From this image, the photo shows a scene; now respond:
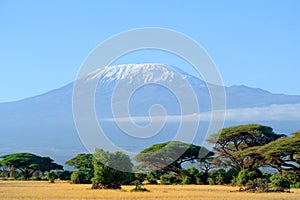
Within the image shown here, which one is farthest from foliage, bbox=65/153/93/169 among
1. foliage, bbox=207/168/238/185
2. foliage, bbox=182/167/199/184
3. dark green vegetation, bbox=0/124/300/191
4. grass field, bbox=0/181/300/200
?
grass field, bbox=0/181/300/200

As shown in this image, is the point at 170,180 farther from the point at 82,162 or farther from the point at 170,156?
the point at 82,162

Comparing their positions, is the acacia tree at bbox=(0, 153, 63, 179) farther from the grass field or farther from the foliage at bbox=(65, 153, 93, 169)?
the grass field

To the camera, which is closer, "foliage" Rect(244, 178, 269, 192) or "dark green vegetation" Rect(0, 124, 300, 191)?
"foliage" Rect(244, 178, 269, 192)

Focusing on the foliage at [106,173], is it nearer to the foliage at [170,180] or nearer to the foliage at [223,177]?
the foliage at [170,180]

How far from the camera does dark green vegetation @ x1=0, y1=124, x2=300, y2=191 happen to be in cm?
4588

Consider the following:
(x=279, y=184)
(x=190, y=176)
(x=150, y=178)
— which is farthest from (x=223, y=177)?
(x=279, y=184)

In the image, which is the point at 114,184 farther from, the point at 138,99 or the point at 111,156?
the point at 138,99

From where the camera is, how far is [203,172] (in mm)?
51281

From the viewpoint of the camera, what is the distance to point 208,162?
55906mm

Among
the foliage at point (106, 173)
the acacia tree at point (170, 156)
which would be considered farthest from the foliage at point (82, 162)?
the foliage at point (106, 173)

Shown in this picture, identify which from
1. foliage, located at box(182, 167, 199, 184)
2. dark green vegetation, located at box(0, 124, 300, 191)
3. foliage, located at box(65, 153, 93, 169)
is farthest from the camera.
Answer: foliage, located at box(65, 153, 93, 169)

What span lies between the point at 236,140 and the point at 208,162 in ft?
11.6

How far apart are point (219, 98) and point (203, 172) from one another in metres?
6.83

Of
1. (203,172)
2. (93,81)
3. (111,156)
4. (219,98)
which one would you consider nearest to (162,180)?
(203,172)
